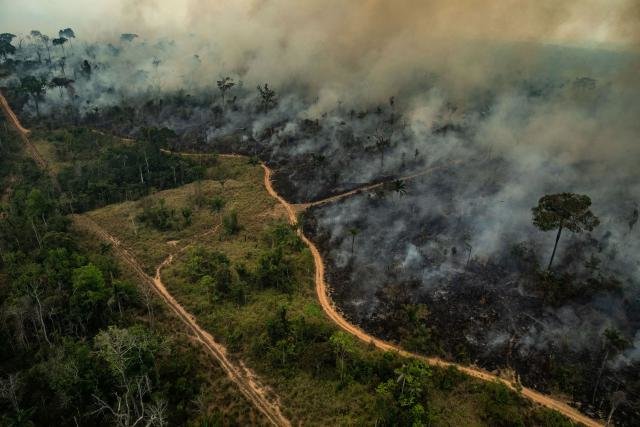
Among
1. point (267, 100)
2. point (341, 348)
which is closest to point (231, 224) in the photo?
point (341, 348)

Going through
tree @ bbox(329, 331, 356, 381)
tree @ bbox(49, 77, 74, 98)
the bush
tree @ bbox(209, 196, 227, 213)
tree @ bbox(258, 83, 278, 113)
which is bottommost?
tree @ bbox(329, 331, 356, 381)

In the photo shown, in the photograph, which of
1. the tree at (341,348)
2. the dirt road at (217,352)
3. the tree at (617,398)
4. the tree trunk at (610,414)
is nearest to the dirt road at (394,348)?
the tree trunk at (610,414)

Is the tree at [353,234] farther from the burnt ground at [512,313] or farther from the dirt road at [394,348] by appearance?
the dirt road at [394,348]

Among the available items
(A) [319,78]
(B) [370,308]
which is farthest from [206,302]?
(A) [319,78]

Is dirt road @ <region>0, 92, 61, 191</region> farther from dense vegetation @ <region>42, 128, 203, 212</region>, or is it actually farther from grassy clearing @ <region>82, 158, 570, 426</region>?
grassy clearing @ <region>82, 158, 570, 426</region>

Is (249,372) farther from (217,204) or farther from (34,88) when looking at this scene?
(34,88)

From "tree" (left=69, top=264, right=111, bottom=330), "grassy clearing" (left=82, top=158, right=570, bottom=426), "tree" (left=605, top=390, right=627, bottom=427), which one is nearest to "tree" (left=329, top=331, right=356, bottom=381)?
"grassy clearing" (left=82, top=158, right=570, bottom=426)
